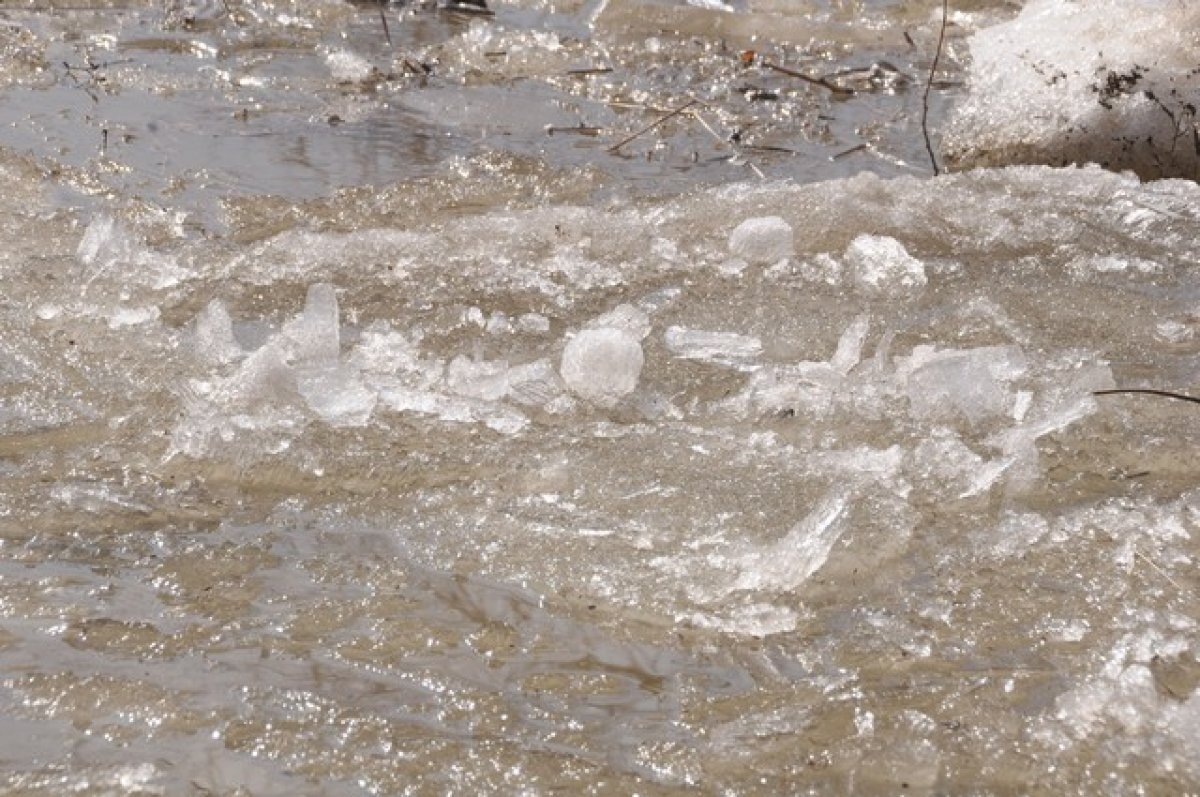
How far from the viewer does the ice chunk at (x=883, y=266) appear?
3.91 m

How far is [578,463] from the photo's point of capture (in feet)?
9.70

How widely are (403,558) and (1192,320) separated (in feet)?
7.19

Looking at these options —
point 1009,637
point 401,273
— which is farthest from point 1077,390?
point 401,273

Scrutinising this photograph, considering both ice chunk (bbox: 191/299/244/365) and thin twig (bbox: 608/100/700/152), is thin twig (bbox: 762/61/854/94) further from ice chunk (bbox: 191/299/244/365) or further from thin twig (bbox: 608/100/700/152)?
ice chunk (bbox: 191/299/244/365)

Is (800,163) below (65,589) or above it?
below

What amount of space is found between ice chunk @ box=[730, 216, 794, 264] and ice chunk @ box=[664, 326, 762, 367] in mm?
515

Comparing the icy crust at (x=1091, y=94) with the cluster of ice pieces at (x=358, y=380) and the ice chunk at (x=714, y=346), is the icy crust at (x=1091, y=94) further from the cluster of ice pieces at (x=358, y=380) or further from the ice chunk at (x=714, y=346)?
the cluster of ice pieces at (x=358, y=380)

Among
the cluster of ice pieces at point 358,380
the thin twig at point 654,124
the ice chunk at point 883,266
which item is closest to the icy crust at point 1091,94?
the thin twig at point 654,124

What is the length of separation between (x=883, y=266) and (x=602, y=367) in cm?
109

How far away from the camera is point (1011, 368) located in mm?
3369

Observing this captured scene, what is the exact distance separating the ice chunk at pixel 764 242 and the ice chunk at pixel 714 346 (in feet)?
1.69

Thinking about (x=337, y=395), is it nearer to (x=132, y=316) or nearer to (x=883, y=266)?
(x=132, y=316)

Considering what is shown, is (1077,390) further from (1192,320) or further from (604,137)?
(604,137)

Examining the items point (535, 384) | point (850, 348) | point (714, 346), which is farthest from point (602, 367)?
point (850, 348)
